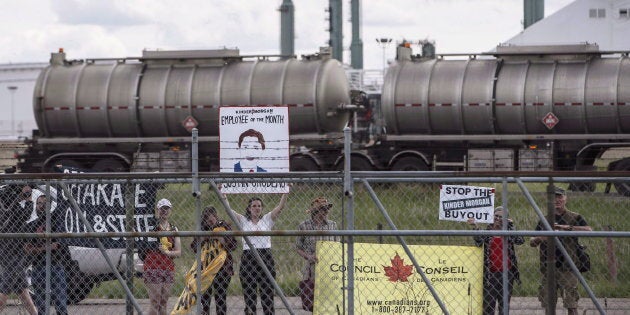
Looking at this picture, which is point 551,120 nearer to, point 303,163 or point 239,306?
point 303,163

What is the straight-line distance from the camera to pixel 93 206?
9938 millimetres

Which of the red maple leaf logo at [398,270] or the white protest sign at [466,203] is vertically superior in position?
the white protest sign at [466,203]

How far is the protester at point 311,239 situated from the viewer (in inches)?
403

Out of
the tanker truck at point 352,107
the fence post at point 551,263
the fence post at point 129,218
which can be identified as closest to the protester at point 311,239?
the fence post at point 129,218

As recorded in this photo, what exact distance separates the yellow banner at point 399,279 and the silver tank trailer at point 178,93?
59.0 ft

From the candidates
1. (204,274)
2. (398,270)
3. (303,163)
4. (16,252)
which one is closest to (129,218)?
(204,274)

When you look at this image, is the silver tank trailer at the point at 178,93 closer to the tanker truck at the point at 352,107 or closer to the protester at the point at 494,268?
the tanker truck at the point at 352,107

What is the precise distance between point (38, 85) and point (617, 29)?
3228cm

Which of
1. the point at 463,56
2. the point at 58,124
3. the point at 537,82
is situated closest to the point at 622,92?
the point at 537,82

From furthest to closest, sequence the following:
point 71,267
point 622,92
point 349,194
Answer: point 622,92 → point 71,267 → point 349,194

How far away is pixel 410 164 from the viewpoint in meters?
28.4

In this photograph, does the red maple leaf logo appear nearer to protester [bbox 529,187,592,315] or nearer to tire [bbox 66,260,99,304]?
protester [bbox 529,187,592,315]

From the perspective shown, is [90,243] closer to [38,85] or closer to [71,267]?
[71,267]

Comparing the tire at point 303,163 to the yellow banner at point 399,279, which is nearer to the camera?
the yellow banner at point 399,279
